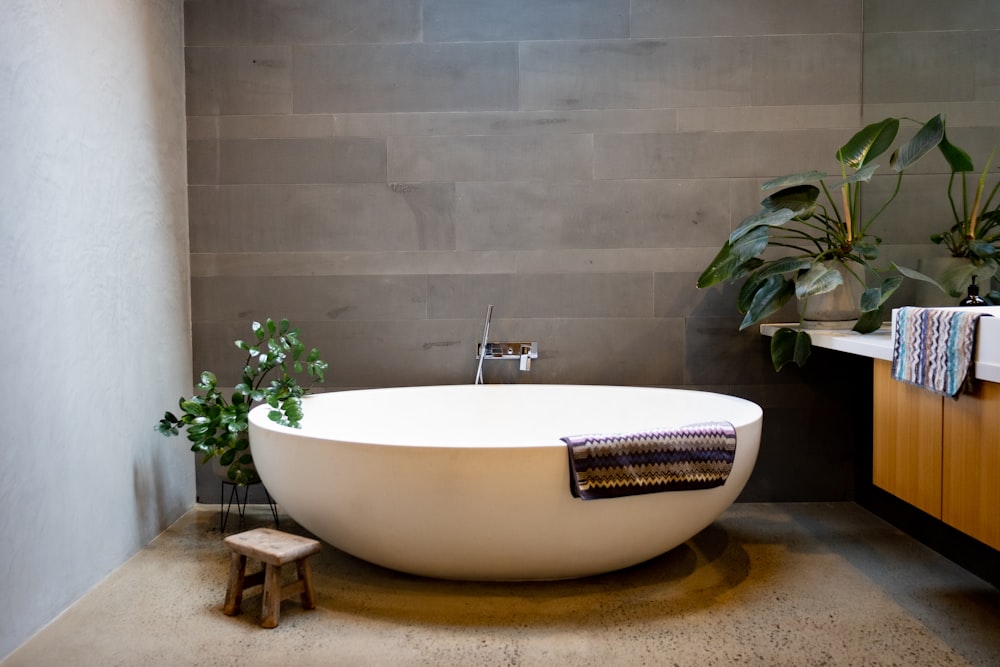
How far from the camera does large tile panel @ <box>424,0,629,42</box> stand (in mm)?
3033

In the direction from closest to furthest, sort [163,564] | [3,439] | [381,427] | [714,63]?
[3,439]
[163,564]
[381,427]
[714,63]

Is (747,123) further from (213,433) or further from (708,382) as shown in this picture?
(213,433)

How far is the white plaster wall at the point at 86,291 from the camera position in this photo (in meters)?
1.90

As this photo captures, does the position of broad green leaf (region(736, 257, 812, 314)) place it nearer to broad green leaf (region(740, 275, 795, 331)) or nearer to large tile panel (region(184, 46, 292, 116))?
broad green leaf (region(740, 275, 795, 331))

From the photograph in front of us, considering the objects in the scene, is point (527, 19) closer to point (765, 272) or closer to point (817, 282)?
point (765, 272)

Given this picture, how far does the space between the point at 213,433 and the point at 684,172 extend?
201 centimetres

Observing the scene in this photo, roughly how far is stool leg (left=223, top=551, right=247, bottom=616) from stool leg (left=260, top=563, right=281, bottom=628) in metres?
0.11

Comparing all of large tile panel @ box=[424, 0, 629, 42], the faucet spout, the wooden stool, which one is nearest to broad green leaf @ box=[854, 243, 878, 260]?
large tile panel @ box=[424, 0, 629, 42]

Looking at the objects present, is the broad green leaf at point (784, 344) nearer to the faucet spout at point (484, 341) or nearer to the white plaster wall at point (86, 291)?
the faucet spout at point (484, 341)

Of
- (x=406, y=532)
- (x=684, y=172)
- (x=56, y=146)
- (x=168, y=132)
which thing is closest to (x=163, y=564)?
(x=406, y=532)

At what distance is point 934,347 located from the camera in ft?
6.05

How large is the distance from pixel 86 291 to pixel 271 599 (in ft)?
3.47

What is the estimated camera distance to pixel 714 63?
119 inches

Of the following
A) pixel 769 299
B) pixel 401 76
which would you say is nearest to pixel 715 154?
pixel 769 299
